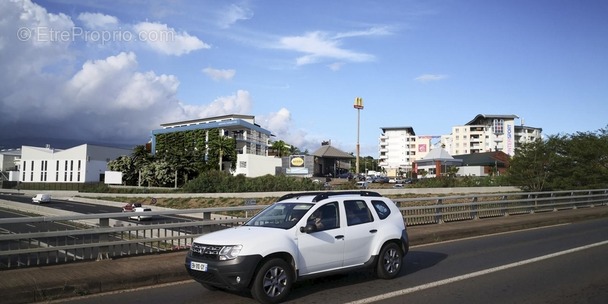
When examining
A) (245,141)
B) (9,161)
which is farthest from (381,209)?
(9,161)

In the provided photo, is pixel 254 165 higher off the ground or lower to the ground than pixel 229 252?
higher

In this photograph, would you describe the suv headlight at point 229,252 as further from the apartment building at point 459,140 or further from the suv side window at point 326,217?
the apartment building at point 459,140

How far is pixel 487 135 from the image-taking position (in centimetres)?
14575

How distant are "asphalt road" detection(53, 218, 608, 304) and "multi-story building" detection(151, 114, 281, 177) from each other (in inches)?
2982

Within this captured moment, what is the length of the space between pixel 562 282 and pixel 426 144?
15410 centimetres

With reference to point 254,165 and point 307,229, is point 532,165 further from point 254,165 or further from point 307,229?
point 254,165

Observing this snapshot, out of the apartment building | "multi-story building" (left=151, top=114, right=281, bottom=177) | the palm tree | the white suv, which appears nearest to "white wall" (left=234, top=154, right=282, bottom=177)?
"multi-story building" (left=151, top=114, right=281, bottom=177)

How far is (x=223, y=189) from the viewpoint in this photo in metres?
66.4

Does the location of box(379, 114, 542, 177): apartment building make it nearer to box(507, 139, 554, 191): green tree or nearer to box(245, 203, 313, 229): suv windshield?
box(507, 139, 554, 191): green tree

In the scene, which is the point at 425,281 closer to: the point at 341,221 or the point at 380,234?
the point at 380,234

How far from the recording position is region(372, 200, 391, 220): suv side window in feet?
29.5

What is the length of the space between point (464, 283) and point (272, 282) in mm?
3652

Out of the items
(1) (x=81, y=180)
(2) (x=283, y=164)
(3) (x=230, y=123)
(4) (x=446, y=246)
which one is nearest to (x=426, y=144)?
(2) (x=283, y=164)

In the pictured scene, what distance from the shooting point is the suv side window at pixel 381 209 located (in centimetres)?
900
